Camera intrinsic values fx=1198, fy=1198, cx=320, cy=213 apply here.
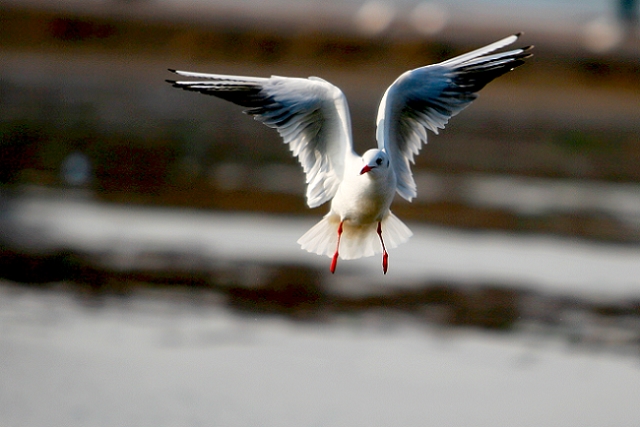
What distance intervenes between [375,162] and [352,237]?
1115 mm

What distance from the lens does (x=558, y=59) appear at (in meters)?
30.4

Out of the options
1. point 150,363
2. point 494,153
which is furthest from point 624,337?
point 494,153

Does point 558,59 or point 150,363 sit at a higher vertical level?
point 558,59

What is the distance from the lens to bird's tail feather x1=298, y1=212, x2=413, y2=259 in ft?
28.4

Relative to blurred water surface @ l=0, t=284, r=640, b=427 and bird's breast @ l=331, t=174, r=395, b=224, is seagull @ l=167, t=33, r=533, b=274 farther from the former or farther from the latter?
blurred water surface @ l=0, t=284, r=640, b=427

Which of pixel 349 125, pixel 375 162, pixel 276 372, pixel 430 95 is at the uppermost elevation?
pixel 430 95

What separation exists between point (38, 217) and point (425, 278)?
6019 mm

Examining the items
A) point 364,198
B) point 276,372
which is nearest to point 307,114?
point 364,198

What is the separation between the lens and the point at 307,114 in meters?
8.45

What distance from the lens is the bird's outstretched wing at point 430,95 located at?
27.7 feet

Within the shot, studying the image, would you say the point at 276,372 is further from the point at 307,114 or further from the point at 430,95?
the point at 430,95

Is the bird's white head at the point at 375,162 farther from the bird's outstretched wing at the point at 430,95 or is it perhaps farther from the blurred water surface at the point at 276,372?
the blurred water surface at the point at 276,372

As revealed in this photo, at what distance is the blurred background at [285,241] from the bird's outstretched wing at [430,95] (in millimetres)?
3347

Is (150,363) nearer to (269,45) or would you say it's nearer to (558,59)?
(269,45)
